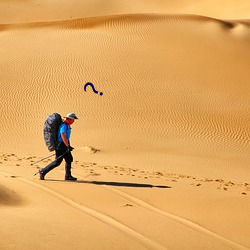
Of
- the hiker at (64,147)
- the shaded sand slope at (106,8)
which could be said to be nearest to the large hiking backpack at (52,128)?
the hiker at (64,147)

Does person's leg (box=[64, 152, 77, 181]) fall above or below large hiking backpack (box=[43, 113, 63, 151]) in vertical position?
below

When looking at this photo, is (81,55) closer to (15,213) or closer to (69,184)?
(69,184)

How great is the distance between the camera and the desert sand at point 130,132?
6402 millimetres

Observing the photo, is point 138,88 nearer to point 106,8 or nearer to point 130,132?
point 130,132

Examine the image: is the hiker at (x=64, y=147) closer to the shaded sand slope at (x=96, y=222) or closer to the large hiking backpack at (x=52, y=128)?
the large hiking backpack at (x=52, y=128)

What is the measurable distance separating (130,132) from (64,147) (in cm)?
731

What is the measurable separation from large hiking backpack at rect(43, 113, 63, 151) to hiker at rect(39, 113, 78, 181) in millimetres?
73

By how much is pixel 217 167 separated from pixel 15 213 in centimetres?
794

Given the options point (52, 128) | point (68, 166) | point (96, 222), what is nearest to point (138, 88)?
point (68, 166)

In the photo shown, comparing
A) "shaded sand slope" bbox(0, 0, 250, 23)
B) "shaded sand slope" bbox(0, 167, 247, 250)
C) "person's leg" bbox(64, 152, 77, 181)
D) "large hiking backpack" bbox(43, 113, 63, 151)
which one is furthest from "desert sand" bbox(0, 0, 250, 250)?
"shaded sand slope" bbox(0, 0, 250, 23)

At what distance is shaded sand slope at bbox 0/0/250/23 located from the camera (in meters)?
46.8

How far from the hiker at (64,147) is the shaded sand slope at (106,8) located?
36906mm

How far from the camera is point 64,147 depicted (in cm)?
944

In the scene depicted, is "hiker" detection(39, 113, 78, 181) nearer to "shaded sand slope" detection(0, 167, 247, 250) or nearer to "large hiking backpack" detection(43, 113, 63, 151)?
"large hiking backpack" detection(43, 113, 63, 151)
